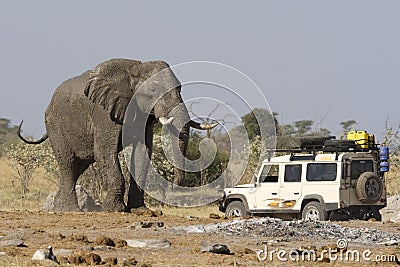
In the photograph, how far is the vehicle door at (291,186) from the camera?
2305 centimetres

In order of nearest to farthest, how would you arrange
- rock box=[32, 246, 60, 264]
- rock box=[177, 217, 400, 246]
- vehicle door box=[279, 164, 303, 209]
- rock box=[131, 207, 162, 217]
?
rock box=[32, 246, 60, 264] < rock box=[177, 217, 400, 246] < rock box=[131, 207, 162, 217] < vehicle door box=[279, 164, 303, 209]

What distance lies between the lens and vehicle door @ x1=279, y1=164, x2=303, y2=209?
2305 centimetres

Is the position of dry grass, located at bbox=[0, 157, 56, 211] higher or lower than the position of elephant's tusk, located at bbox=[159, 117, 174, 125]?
lower

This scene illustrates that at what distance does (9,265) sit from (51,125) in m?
13.7

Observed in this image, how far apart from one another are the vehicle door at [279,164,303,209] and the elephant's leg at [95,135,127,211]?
A: 3.90 metres

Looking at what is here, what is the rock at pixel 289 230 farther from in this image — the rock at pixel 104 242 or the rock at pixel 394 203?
the rock at pixel 394 203

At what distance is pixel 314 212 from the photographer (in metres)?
22.8

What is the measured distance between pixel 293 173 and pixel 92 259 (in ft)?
33.8

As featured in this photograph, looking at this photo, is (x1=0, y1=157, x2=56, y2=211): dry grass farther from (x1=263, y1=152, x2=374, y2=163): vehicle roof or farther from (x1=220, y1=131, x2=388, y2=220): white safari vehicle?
(x1=263, y1=152, x2=374, y2=163): vehicle roof

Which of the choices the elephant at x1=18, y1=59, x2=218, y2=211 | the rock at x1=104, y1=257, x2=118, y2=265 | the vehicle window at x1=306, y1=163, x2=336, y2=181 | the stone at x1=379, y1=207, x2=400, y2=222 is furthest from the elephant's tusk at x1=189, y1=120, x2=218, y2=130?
the rock at x1=104, y1=257, x2=118, y2=265

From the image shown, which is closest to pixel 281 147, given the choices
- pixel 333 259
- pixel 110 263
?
pixel 333 259

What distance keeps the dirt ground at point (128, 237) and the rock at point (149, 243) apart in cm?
14

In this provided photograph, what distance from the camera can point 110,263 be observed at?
45.1 feet

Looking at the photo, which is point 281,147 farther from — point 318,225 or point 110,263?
point 110,263
